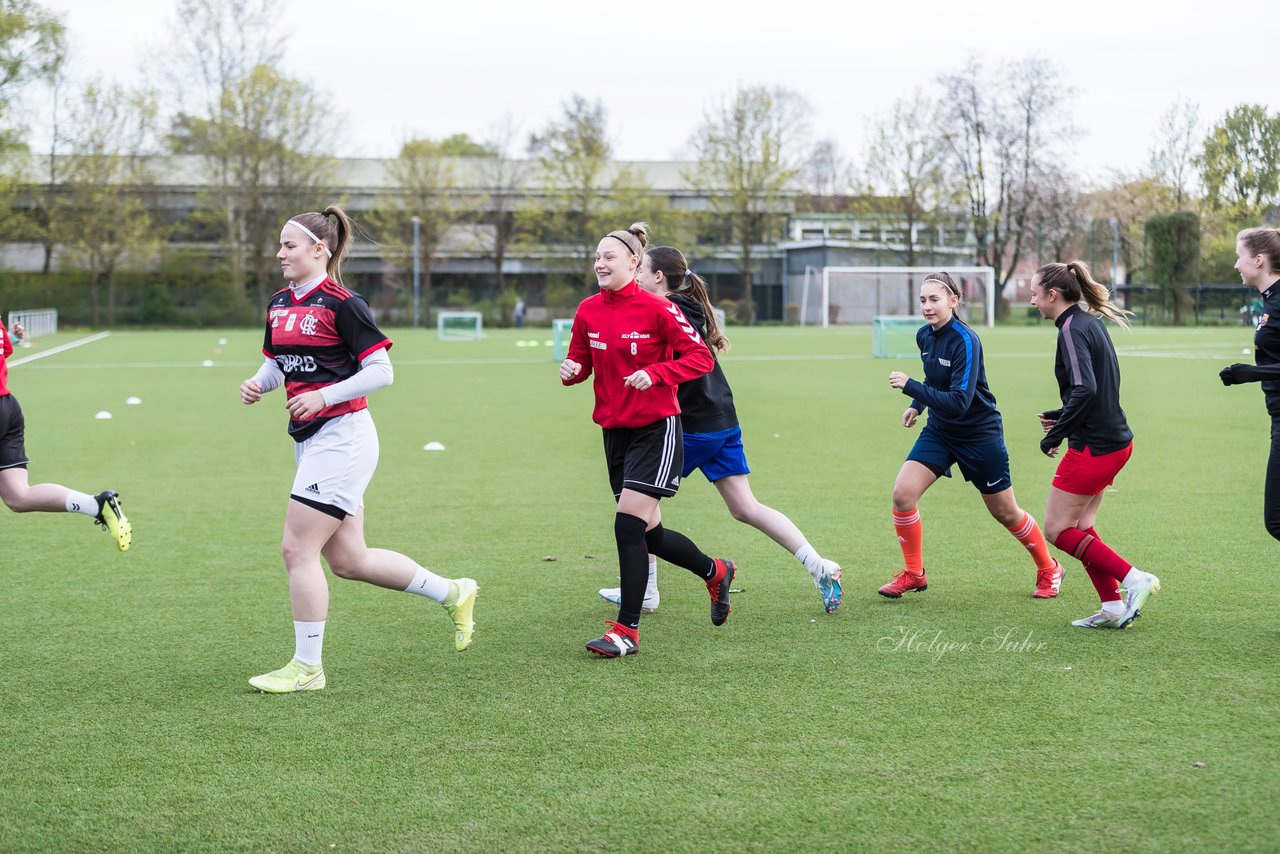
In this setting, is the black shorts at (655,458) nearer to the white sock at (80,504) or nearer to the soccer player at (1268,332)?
the soccer player at (1268,332)

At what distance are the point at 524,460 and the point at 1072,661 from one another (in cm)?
746

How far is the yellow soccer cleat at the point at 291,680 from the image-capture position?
481cm

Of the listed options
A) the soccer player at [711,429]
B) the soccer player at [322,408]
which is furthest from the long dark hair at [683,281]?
the soccer player at [322,408]

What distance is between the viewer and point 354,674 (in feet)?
16.8

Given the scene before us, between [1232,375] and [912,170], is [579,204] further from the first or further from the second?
[1232,375]

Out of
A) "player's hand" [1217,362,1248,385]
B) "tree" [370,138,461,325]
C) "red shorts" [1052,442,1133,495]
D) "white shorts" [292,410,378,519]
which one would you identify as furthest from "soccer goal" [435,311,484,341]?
"player's hand" [1217,362,1248,385]

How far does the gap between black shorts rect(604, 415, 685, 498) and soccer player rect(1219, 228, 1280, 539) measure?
2.27 metres

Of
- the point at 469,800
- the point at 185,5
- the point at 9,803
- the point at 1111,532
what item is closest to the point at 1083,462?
the point at 1111,532

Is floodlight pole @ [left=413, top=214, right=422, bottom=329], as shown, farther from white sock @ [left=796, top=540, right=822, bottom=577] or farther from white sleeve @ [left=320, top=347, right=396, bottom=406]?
white sleeve @ [left=320, top=347, right=396, bottom=406]

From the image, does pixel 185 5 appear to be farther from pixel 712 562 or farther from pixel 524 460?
pixel 712 562

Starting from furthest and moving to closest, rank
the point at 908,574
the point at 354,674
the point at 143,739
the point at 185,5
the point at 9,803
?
1. the point at 185,5
2. the point at 908,574
3. the point at 354,674
4. the point at 143,739
5. the point at 9,803

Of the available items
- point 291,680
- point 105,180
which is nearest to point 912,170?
point 105,180

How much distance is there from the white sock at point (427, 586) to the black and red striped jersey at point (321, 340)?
0.82 metres

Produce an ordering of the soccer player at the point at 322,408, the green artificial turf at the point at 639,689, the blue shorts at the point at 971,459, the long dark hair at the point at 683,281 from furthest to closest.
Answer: the blue shorts at the point at 971,459
the long dark hair at the point at 683,281
the soccer player at the point at 322,408
the green artificial turf at the point at 639,689
